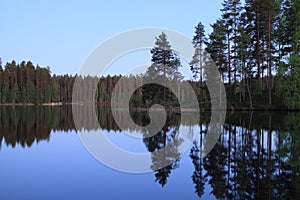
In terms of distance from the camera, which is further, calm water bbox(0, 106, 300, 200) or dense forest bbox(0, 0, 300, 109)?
dense forest bbox(0, 0, 300, 109)

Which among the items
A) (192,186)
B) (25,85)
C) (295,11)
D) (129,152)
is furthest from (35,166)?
A: (25,85)

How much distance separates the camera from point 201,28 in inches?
1887

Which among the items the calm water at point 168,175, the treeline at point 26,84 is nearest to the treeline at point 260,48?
the calm water at point 168,175

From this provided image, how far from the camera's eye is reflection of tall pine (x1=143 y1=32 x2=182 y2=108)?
4394 cm

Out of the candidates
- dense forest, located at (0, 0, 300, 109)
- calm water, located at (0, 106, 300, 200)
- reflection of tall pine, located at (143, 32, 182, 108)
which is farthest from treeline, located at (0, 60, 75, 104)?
calm water, located at (0, 106, 300, 200)

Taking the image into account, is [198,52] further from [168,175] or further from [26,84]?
[26,84]

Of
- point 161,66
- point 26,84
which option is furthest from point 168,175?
point 26,84

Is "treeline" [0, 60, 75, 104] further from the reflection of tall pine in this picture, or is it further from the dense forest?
the reflection of tall pine

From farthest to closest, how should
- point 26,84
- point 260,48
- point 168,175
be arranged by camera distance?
point 26,84, point 260,48, point 168,175

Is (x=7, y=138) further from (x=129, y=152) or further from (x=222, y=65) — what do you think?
(x=222, y=65)

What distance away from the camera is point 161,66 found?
43.9 metres

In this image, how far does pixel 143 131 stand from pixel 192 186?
13.7 meters

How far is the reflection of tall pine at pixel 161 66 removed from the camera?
43.9m

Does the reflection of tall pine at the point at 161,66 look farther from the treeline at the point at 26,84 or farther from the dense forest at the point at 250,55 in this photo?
the treeline at the point at 26,84
